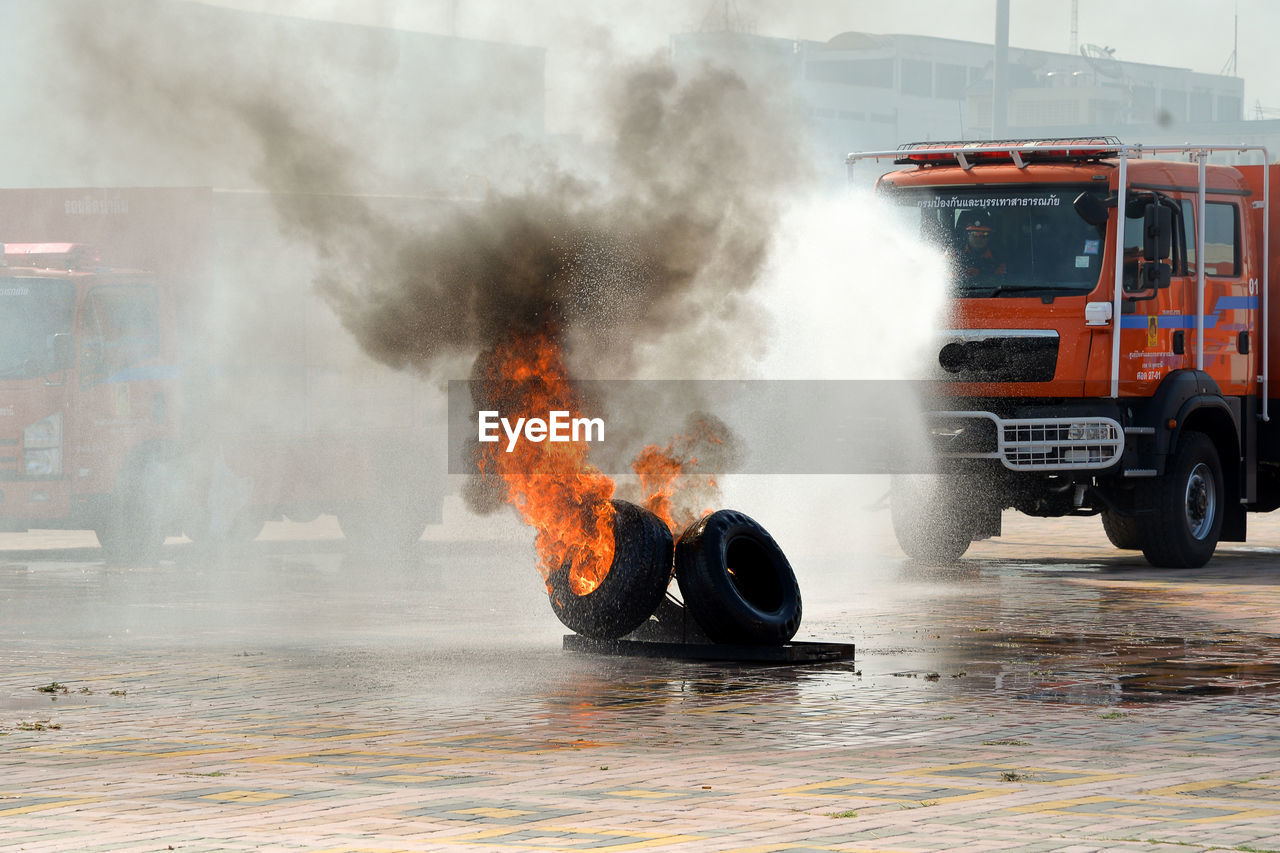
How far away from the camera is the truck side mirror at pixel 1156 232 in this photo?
55.3 feet

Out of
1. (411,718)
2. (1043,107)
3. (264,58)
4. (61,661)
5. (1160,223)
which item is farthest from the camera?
(1043,107)

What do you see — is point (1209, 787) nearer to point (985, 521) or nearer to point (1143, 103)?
point (985, 521)

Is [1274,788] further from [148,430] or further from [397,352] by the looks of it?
[148,430]

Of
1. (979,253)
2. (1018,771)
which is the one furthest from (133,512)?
(1018,771)

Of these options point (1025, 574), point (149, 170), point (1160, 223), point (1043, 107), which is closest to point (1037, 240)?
point (1160, 223)

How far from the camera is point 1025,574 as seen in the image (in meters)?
17.4

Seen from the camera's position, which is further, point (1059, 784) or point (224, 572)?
point (224, 572)

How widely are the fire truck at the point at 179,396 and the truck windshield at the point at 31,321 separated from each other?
0.04 feet

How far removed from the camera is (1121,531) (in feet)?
64.2

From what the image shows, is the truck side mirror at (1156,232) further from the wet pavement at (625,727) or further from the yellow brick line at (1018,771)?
the yellow brick line at (1018,771)

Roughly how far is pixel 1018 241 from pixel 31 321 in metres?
9.32

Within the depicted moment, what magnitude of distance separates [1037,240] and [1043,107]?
9260 centimetres

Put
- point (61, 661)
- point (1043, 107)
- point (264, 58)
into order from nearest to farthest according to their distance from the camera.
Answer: point (61, 661)
point (264, 58)
point (1043, 107)

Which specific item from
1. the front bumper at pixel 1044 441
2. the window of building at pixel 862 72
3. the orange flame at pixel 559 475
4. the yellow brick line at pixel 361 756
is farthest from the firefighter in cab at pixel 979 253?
the window of building at pixel 862 72
